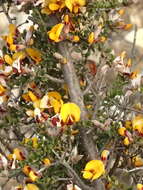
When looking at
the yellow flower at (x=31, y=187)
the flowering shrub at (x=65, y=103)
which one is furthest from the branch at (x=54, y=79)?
the yellow flower at (x=31, y=187)

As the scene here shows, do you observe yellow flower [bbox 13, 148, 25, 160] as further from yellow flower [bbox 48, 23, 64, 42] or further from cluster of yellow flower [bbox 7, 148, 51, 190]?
yellow flower [bbox 48, 23, 64, 42]

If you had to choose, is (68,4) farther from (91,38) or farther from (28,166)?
(28,166)

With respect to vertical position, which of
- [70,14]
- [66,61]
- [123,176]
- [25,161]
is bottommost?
[123,176]

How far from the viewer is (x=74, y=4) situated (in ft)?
3.07

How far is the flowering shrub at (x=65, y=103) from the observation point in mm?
938

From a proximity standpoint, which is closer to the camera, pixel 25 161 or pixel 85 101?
pixel 25 161

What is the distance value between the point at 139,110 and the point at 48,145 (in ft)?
0.87

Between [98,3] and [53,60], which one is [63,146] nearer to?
[53,60]

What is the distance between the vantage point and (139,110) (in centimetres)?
107

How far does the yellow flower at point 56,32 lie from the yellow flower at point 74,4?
1.6 inches

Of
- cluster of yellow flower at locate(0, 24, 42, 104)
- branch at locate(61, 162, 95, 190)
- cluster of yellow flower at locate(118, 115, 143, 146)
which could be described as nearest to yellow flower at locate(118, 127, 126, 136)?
cluster of yellow flower at locate(118, 115, 143, 146)

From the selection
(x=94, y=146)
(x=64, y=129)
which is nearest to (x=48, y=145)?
(x=64, y=129)

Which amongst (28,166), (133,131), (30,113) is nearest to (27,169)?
(28,166)

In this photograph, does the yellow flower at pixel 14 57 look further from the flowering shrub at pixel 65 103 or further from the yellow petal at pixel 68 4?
the yellow petal at pixel 68 4
